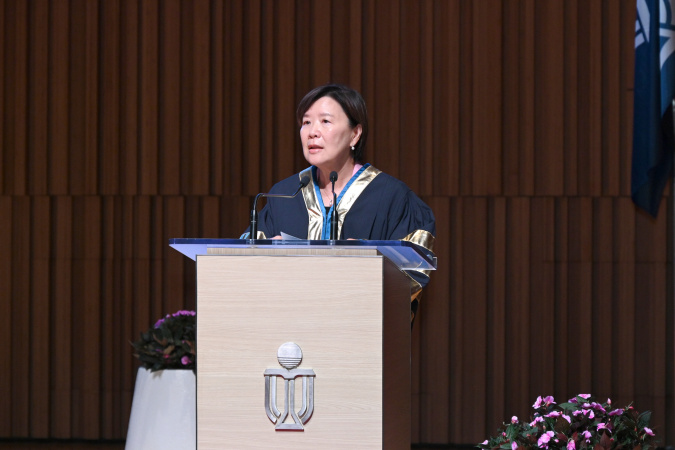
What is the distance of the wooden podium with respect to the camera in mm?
2035

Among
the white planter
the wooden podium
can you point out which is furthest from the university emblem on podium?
the white planter

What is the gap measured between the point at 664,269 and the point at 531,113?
127 cm

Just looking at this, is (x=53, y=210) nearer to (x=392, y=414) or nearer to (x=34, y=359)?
(x=34, y=359)

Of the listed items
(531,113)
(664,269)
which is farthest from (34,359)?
(664,269)

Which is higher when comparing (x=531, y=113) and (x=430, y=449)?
(x=531, y=113)

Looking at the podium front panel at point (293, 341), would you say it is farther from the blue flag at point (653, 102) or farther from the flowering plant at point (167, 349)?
the blue flag at point (653, 102)

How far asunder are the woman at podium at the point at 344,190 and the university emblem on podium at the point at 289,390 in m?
0.95

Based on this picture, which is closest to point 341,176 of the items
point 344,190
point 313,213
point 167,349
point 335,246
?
point 344,190

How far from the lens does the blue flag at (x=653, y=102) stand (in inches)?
209

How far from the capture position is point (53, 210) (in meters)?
5.96

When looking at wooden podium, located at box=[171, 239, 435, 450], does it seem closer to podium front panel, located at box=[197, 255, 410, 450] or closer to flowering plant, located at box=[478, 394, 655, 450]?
podium front panel, located at box=[197, 255, 410, 450]

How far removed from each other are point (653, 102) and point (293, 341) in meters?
4.05

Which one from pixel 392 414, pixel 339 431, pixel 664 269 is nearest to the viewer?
pixel 339 431

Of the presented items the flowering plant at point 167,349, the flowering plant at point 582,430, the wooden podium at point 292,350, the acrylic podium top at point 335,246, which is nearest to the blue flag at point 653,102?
the flowering plant at point 582,430
